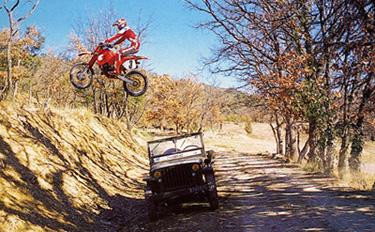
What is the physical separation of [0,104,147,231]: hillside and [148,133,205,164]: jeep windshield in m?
1.95

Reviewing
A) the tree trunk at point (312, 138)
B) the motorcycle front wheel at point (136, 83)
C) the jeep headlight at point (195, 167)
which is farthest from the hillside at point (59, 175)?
the tree trunk at point (312, 138)

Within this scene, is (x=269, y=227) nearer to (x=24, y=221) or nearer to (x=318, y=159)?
(x=24, y=221)

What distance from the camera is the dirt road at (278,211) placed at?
219 inches

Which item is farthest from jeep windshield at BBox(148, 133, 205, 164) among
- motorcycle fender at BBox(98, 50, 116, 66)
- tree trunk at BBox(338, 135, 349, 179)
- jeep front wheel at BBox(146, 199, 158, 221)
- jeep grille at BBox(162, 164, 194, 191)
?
tree trunk at BBox(338, 135, 349, 179)

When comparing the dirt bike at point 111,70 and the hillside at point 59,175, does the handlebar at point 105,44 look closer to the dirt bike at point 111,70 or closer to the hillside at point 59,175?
A: the dirt bike at point 111,70

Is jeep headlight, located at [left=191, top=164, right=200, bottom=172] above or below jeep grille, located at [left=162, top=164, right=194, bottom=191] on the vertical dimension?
above

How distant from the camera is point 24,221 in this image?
5.34 metres

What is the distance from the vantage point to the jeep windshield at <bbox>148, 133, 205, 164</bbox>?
26.3ft

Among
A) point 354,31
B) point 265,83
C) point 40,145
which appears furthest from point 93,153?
point 354,31

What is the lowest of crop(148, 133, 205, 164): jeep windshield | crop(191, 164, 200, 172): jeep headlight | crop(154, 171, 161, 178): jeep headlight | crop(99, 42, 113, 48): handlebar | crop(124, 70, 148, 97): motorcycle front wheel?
crop(154, 171, 161, 178): jeep headlight

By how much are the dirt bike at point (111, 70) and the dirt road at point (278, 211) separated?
3339mm

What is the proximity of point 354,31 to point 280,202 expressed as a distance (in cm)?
732

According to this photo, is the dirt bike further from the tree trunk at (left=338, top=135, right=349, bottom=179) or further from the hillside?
the tree trunk at (left=338, top=135, right=349, bottom=179)

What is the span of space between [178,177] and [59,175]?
3857 mm
